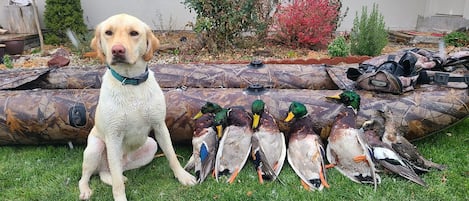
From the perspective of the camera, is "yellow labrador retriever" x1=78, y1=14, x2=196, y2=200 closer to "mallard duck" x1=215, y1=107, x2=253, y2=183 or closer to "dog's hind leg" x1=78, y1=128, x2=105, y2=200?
"dog's hind leg" x1=78, y1=128, x2=105, y2=200

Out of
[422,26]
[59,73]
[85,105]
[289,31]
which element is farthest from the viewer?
[422,26]

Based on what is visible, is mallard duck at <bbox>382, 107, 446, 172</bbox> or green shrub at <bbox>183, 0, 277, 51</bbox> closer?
mallard duck at <bbox>382, 107, 446, 172</bbox>

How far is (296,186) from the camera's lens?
10.1 feet

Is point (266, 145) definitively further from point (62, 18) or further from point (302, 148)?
point (62, 18)

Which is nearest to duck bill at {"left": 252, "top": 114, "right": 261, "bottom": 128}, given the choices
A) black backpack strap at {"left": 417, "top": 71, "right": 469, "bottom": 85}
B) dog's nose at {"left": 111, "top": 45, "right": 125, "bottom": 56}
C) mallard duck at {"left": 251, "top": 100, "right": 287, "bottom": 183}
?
mallard duck at {"left": 251, "top": 100, "right": 287, "bottom": 183}

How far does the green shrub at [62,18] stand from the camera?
8297 mm

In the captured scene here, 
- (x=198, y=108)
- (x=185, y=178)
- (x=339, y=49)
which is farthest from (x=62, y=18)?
(x=185, y=178)

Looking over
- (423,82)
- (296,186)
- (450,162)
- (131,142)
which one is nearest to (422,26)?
(423,82)

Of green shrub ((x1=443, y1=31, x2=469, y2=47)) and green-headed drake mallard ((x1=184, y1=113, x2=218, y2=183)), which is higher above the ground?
green shrub ((x1=443, y1=31, x2=469, y2=47))

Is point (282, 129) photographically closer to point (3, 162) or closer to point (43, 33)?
point (3, 162)

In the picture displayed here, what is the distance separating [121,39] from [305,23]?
552 cm

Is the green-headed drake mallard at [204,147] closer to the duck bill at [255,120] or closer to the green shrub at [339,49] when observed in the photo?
the duck bill at [255,120]

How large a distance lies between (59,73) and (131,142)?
6.43ft

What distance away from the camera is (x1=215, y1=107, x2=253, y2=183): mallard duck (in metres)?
3.20
